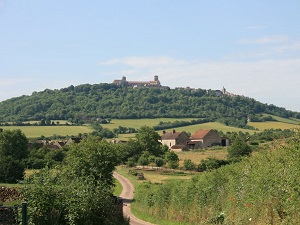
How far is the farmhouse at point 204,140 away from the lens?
414 ft

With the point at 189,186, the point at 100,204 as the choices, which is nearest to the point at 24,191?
the point at 100,204

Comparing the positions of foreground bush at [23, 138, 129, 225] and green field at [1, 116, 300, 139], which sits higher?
green field at [1, 116, 300, 139]

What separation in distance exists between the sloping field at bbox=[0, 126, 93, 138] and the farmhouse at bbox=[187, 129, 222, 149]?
36043 millimetres

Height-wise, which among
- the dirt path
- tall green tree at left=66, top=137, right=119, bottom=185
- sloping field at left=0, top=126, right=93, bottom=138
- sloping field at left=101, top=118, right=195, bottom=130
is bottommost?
the dirt path

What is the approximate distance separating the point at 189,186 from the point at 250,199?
10.9m

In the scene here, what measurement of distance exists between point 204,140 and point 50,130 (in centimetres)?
4920

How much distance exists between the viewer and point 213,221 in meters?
20.7

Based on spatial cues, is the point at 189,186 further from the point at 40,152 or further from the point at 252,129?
the point at 252,129

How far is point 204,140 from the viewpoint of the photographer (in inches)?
4978

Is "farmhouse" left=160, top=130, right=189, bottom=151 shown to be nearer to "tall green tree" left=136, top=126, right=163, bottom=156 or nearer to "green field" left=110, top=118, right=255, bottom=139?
"green field" left=110, top=118, right=255, bottom=139

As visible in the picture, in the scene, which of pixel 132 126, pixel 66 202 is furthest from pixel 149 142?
pixel 66 202

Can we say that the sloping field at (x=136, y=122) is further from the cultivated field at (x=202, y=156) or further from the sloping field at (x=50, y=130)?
the cultivated field at (x=202, y=156)

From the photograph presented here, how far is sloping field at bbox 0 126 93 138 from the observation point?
138 meters

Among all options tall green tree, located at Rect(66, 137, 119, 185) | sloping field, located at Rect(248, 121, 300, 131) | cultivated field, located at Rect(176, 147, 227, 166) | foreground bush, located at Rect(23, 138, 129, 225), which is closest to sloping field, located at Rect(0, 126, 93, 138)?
cultivated field, located at Rect(176, 147, 227, 166)
